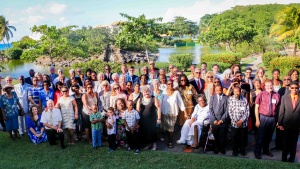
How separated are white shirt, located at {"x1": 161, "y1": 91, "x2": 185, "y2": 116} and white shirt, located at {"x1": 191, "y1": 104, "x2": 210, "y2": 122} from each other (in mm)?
291

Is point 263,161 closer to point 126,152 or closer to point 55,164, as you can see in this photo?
point 126,152

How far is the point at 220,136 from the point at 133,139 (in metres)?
1.86

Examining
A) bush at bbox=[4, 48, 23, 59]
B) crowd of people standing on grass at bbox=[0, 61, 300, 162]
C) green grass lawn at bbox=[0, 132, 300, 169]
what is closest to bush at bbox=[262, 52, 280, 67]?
crowd of people standing on grass at bbox=[0, 61, 300, 162]

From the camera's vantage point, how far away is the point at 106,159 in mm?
5504

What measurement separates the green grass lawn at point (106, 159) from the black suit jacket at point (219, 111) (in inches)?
29.9

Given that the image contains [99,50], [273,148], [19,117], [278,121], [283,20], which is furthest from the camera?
[99,50]

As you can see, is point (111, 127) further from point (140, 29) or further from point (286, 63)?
point (140, 29)

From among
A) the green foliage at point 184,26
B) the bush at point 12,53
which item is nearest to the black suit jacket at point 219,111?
the bush at point 12,53

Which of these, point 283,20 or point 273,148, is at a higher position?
point 283,20

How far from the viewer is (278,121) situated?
16.7 ft

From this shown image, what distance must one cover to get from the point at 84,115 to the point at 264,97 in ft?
12.6

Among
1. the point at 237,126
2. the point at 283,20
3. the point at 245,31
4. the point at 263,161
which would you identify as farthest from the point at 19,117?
the point at 245,31

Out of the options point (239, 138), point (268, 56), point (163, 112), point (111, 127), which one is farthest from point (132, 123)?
point (268, 56)

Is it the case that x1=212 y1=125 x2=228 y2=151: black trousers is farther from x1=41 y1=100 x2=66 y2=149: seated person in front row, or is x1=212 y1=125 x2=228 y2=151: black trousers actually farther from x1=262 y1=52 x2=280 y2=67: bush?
x1=262 y1=52 x2=280 y2=67: bush
